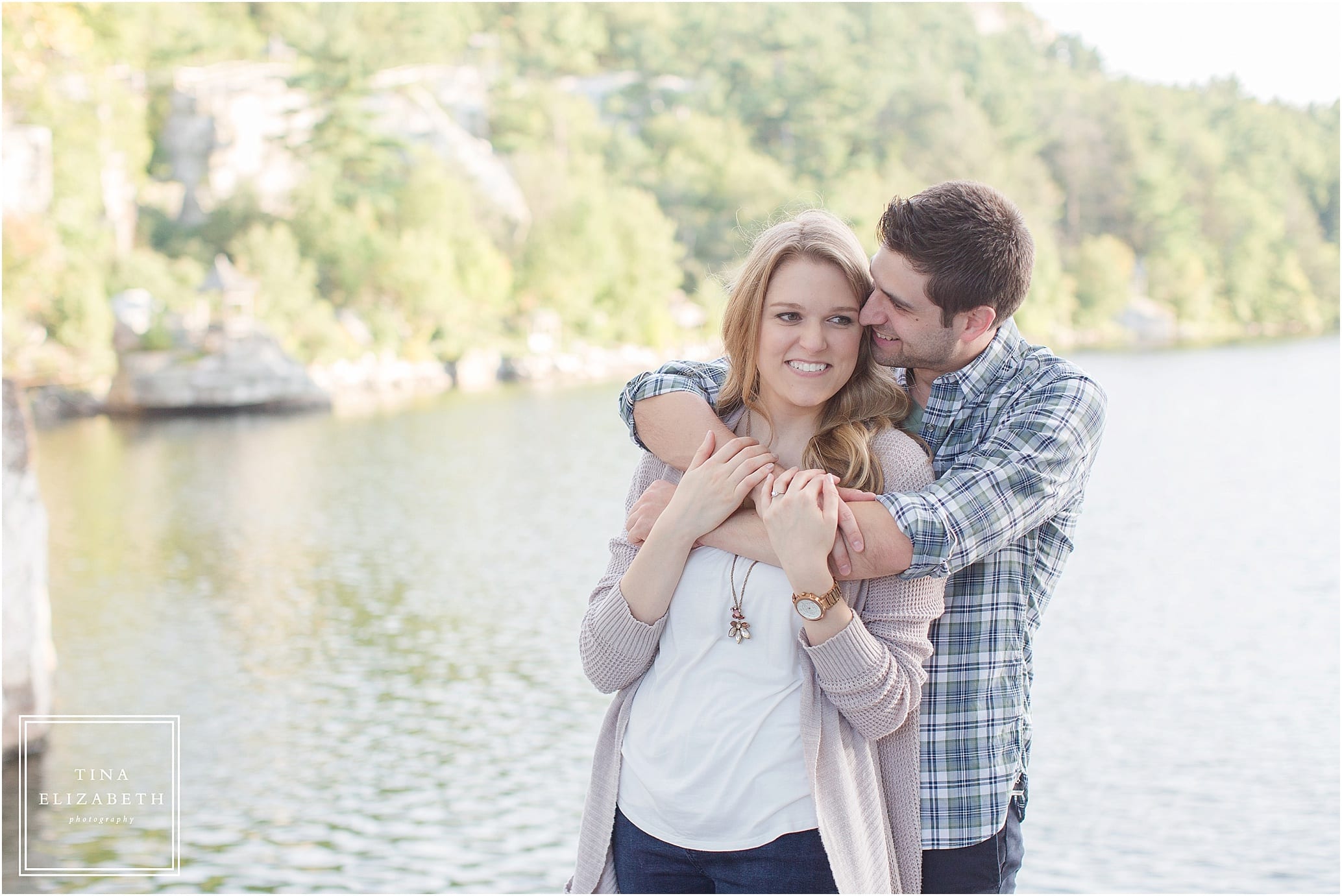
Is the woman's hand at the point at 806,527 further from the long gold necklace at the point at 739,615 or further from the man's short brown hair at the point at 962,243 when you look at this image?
the man's short brown hair at the point at 962,243

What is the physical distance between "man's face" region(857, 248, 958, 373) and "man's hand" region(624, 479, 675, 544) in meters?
0.36

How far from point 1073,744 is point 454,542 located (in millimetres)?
6542

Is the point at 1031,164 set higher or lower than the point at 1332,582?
higher

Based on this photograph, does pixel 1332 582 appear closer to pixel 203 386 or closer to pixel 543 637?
pixel 543 637

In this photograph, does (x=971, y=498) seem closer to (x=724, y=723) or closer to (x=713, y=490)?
(x=713, y=490)

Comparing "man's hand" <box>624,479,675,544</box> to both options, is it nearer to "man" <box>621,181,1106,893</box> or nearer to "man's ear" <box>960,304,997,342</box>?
"man" <box>621,181,1106,893</box>

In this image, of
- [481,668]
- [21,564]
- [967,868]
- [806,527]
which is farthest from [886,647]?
[481,668]

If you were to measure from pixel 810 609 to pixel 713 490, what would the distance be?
210mm

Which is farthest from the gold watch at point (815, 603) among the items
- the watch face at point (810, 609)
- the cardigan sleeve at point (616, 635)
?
the cardigan sleeve at point (616, 635)

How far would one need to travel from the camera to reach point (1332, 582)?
1116cm

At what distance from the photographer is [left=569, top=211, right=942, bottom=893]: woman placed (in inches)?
63.8

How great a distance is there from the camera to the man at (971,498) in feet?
5.30

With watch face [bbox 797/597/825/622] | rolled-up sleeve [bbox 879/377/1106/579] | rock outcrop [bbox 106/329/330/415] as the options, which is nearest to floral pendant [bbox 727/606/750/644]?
watch face [bbox 797/597/825/622]

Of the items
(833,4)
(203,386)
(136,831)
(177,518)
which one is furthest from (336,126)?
(136,831)
